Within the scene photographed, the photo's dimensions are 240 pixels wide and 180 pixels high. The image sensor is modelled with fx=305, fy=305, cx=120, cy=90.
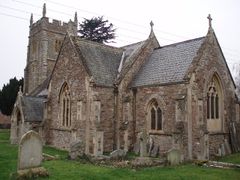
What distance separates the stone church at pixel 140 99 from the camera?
19.8 meters

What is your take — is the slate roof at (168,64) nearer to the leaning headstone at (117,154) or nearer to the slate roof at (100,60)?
the slate roof at (100,60)

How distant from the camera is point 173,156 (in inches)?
671

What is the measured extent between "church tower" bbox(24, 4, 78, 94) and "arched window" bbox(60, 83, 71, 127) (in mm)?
21242

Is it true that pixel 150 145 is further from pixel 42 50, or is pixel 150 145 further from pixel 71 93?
pixel 42 50

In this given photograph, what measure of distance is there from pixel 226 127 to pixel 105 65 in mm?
10321

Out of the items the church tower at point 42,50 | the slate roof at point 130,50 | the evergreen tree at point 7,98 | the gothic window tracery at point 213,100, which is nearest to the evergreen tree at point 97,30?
the church tower at point 42,50

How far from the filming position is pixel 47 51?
153ft

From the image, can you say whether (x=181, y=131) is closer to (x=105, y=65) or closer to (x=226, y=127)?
(x=226, y=127)

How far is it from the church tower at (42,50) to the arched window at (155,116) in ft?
87.6

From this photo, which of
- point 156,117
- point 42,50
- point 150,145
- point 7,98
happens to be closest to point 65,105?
point 156,117

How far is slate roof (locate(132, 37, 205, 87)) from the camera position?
70.2 feet

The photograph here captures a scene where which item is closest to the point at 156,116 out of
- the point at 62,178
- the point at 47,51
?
the point at 62,178

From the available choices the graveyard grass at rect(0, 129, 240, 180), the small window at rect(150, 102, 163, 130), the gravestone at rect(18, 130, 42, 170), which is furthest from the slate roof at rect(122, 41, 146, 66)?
the gravestone at rect(18, 130, 42, 170)

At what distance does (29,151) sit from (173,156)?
26.6 feet
